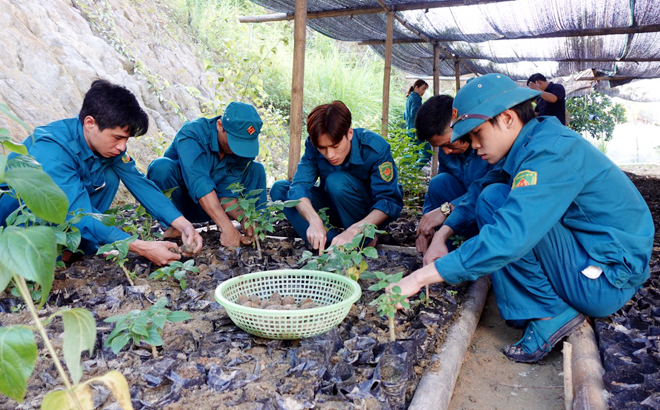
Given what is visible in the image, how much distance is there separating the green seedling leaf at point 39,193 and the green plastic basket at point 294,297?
843 mm

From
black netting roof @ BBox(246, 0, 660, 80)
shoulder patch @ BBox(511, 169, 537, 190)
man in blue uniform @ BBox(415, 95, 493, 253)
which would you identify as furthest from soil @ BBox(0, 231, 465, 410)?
black netting roof @ BBox(246, 0, 660, 80)

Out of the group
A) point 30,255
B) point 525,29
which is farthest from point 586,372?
point 525,29

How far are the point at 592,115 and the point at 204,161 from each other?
17.9 m

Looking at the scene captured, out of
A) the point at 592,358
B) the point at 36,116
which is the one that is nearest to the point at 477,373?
the point at 592,358

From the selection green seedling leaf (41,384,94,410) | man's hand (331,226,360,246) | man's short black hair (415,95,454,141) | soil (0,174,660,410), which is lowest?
soil (0,174,660,410)

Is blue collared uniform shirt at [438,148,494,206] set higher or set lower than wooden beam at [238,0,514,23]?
lower

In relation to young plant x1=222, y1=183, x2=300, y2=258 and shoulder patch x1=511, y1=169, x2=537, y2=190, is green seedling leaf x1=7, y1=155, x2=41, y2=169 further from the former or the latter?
shoulder patch x1=511, y1=169, x2=537, y2=190

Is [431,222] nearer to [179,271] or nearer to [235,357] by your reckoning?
[179,271]

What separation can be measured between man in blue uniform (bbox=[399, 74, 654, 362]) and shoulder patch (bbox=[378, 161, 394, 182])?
107 centimetres

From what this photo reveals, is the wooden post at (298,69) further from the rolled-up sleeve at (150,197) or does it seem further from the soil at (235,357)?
the soil at (235,357)

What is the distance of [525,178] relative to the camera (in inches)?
70.3

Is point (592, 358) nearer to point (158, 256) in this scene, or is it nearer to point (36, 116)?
point (158, 256)

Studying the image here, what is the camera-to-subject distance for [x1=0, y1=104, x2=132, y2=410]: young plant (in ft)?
2.96

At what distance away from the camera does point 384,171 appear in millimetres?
3244
